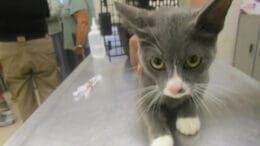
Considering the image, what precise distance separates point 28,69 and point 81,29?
18.6 inches

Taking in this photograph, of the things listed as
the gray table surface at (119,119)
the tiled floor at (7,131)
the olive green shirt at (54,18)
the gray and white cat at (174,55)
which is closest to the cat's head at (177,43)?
the gray and white cat at (174,55)

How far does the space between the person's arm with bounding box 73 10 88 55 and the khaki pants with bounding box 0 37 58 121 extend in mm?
246

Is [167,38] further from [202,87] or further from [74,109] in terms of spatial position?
[74,109]

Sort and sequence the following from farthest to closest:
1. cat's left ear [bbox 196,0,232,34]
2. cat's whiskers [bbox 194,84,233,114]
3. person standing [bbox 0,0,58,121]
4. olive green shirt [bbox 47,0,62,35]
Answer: olive green shirt [bbox 47,0,62,35]
person standing [bbox 0,0,58,121]
cat's whiskers [bbox 194,84,233,114]
cat's left ear [bbox 196,0,232,34]

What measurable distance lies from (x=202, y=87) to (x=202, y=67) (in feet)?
0.24

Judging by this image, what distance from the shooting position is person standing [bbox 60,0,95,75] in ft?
5.42

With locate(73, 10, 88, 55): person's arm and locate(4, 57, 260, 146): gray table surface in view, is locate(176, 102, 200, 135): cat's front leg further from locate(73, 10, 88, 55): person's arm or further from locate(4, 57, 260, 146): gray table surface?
locate(73, 10, 88, 55): person's arm

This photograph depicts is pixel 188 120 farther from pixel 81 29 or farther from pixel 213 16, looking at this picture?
pixel 81 29

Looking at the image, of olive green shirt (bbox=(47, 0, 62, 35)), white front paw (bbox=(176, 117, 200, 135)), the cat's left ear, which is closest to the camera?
the cat's left ear

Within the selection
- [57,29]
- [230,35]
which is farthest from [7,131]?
[230,35]

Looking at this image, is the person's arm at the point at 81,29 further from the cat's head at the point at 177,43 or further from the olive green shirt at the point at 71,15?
the cat's head at the point at 177,43

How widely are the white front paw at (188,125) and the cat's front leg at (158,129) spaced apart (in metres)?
0.03

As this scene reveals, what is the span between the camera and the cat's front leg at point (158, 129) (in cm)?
48

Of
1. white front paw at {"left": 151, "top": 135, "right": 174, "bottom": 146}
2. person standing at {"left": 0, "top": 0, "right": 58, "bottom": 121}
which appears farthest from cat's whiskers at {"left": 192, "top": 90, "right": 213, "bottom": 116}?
person standing at {"left": 0, "top": 0, "right": 58, "bottom": 121}
